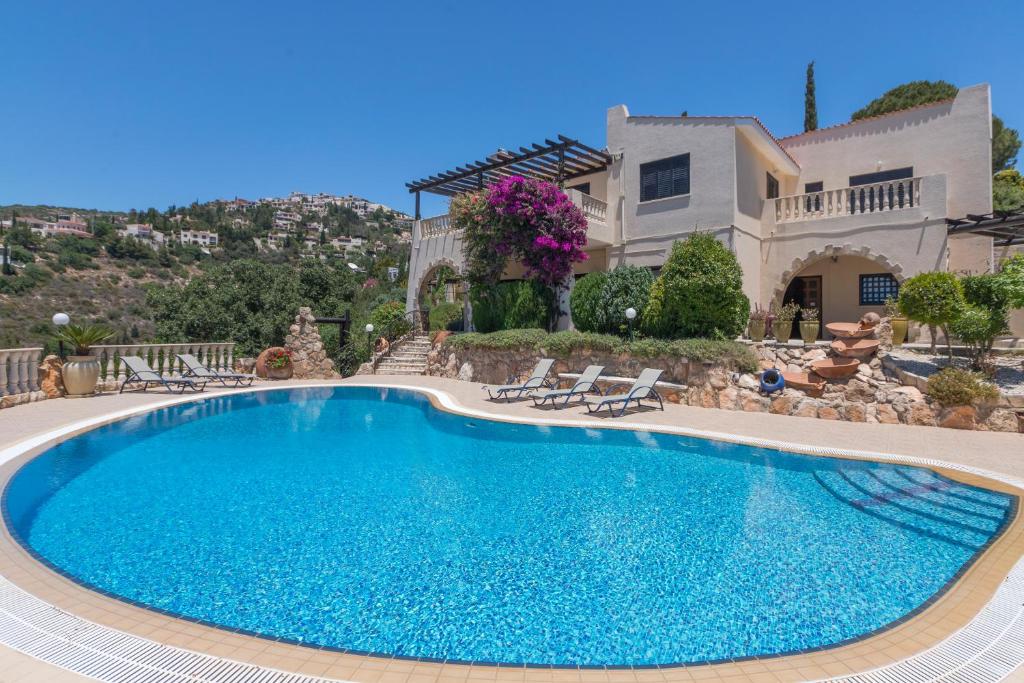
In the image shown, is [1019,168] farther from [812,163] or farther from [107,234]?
[107,234]

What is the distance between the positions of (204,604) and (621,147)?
19469mm

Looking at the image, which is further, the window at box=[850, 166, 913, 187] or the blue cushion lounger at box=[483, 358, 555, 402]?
the window at box=[850, 166, 913, 187]

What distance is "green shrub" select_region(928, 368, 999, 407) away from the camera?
10.0 meters

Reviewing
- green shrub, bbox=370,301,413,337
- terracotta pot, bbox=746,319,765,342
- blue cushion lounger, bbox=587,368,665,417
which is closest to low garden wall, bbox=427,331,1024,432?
terracotta pot, bbox=746,319,765,342

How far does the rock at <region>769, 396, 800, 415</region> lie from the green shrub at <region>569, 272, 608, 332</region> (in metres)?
5.90

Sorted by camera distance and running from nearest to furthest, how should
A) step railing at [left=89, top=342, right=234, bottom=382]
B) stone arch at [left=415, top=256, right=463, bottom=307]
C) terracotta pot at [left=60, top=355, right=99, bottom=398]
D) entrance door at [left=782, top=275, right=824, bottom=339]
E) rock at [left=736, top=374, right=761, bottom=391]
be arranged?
1. rock at [left=736, top=374, right=761, bottom=391]
2. terracotta pot at [left=60, top=355, right=99, bottom=398]
3. step railing at [left=89, top=342, right=234, bottom=382]
4. entrance door at [left=782, top=275, right=824, bottom=339]
5. stone arch at [left=415, top=256, right=463, bottom=307]

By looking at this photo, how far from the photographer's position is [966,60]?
16000 mm

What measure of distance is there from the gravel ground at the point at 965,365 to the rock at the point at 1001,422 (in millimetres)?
425

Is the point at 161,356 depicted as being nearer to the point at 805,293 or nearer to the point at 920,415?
the point at 920,415

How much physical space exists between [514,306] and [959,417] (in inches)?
481

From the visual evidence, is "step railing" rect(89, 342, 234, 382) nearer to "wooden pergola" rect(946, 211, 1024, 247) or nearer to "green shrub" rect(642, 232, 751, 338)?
"green shrub" rect(642, 232, 751, 338)

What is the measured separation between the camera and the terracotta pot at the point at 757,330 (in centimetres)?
1483

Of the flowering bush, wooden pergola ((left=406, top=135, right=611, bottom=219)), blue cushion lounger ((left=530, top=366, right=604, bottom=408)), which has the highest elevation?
wooden pergola ((left=406, top=135, right=611, bottom=219))

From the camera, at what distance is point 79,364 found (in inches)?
562
